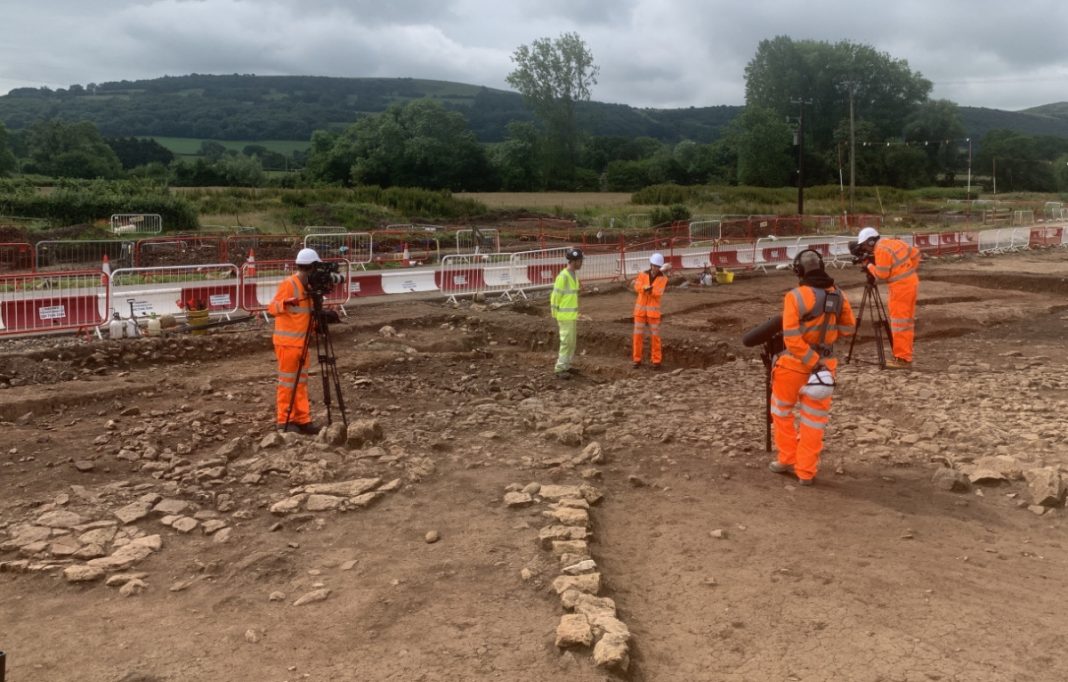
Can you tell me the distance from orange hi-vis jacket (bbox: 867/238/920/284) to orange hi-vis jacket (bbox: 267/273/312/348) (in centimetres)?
725

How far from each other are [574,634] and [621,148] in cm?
9250

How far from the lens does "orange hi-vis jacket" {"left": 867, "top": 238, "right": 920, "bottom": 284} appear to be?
11.6 m

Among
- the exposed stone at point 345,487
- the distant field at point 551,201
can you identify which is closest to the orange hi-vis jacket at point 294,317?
the exposed stone at point 345,487

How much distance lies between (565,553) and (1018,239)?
3427cm

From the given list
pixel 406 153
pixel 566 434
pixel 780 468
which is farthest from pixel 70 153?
pixel 780 468

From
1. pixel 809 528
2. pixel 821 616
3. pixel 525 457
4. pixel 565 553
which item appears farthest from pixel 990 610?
pixel 525 457

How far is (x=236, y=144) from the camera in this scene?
383 feet

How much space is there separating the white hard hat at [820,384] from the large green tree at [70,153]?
70221 mm

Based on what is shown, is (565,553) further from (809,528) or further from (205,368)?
(205,368)

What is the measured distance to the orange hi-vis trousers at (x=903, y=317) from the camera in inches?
456

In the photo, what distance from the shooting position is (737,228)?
3672cm

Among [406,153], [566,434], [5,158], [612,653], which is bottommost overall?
[612,653]

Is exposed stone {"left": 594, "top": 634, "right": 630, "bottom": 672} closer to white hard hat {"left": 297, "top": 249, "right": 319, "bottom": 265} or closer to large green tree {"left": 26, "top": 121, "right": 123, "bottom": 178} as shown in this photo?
white hard hat {"left": 297, "top": 249, "right": 319, "bottom": 265}

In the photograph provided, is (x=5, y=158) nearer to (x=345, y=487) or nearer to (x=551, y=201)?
(x=551, y=201)
